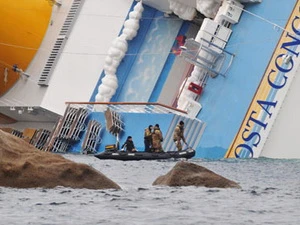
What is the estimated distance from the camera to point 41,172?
21.0 m

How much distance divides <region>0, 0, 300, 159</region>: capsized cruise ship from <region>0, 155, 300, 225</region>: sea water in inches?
361

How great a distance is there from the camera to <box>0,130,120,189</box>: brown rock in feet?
68.5

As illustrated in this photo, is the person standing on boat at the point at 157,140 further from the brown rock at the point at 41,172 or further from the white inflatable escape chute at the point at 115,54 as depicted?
the brown rock at the point at 41,172

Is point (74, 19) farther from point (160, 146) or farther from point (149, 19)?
point (160, 146)

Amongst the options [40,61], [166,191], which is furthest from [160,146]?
[166,191]

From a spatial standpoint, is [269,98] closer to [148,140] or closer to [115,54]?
[148,140]

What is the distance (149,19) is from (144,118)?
504 centimetres

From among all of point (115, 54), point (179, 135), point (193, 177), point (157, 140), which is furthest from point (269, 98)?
point (193, 177)

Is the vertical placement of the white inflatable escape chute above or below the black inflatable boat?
above

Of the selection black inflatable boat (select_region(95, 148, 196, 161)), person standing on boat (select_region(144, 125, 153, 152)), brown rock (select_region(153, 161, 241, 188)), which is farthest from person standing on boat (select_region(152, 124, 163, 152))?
brown rock (select_region(153, 161, 241, 188))

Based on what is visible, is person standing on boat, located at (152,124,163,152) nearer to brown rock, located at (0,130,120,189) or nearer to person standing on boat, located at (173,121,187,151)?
person standing on boat, located at (173,121,187,151)

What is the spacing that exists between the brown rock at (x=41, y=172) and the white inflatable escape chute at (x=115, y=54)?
59.7 ft

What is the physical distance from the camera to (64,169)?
68.6ft

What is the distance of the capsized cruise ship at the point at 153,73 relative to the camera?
34.1m
